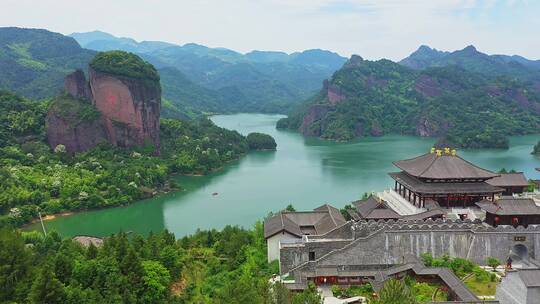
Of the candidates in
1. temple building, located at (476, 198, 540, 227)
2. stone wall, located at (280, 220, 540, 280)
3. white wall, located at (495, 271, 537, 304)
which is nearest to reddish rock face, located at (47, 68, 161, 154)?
stone wall, located at (280, 220, 540, 280)

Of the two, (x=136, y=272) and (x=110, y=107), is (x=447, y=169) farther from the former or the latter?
(x=110, y=107)

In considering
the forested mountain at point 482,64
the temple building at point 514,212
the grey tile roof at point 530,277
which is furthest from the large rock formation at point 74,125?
the forested mountain at point 482,64

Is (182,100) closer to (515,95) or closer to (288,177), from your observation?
(515,95)

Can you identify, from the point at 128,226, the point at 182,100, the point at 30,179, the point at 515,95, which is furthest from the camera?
the point at 182,100

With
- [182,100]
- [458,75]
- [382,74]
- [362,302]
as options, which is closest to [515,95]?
[458,75]

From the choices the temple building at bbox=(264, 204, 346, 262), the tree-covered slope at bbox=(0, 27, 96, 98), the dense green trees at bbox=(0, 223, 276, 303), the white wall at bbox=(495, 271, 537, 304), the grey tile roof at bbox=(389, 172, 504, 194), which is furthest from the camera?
the tree-covered slope at bbox=(0, 27, 96, 98)

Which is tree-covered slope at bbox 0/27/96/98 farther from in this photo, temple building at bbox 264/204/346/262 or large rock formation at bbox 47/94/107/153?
temple building at bbox 264/204/346/262

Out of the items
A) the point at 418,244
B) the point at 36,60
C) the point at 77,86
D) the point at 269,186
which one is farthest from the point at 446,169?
the point at 36,60
